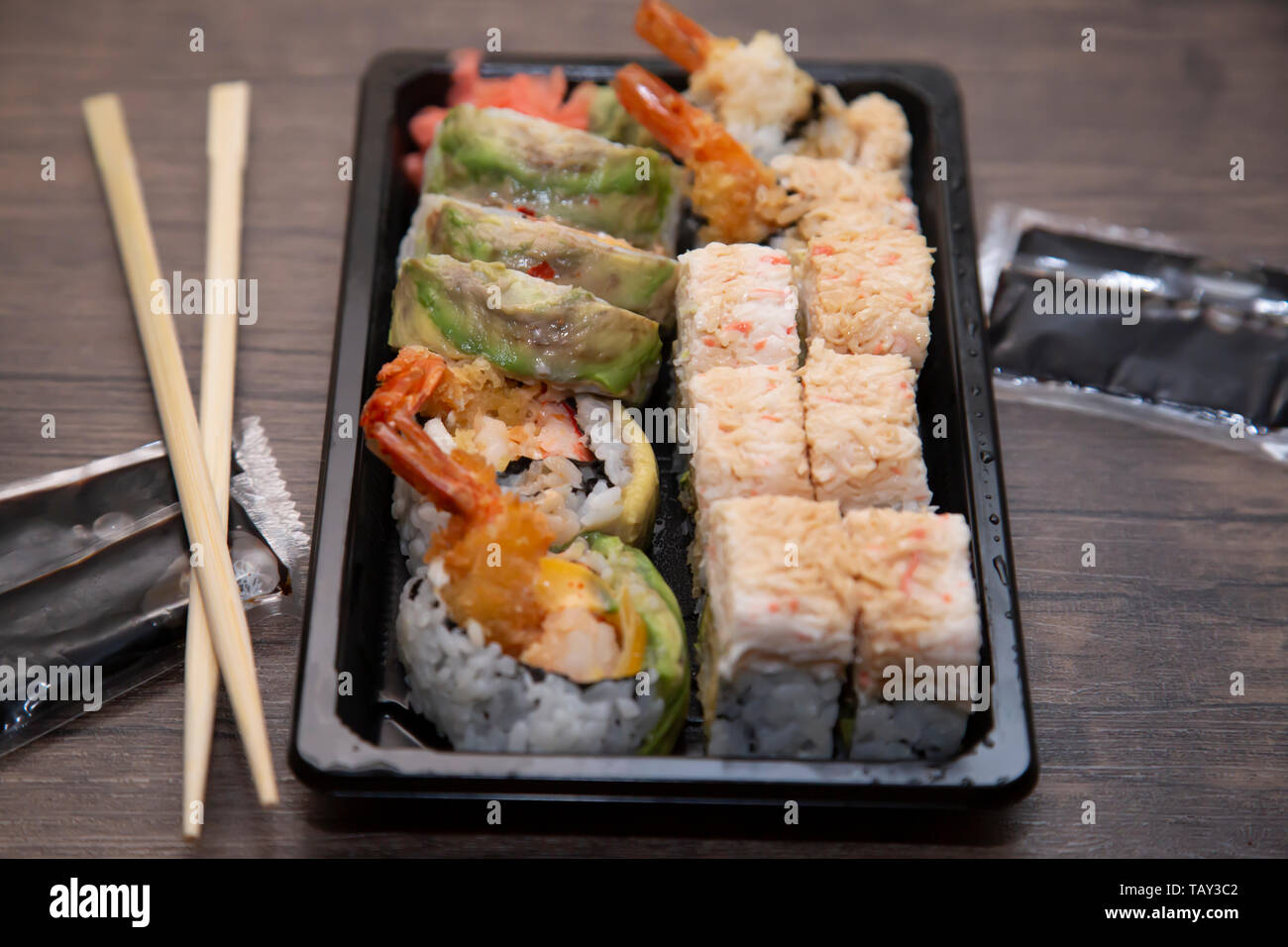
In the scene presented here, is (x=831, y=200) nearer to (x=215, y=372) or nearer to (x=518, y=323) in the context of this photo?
(x=518, y=323)

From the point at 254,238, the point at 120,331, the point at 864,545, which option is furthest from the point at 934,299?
the point at 120,331

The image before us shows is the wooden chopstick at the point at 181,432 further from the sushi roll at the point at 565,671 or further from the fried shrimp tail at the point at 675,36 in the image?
the fried shrimp tail at the point at 675,36

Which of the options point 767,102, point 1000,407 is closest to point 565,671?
point 1000,407

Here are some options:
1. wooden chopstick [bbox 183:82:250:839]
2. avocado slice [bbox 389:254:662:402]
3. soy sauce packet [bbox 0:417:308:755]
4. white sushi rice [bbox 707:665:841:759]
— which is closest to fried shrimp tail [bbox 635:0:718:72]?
avocado slice [bbox 389:254:662:402]

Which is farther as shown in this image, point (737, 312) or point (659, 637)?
point (737, 312)

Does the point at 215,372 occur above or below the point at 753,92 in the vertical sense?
below

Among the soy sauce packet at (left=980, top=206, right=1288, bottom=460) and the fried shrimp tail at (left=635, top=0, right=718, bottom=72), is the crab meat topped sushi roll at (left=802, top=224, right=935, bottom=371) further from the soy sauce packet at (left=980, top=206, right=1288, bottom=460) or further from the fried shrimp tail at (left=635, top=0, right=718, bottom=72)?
the fried shrimp tail at (left=635, top=0, right=718, bottom=72)
